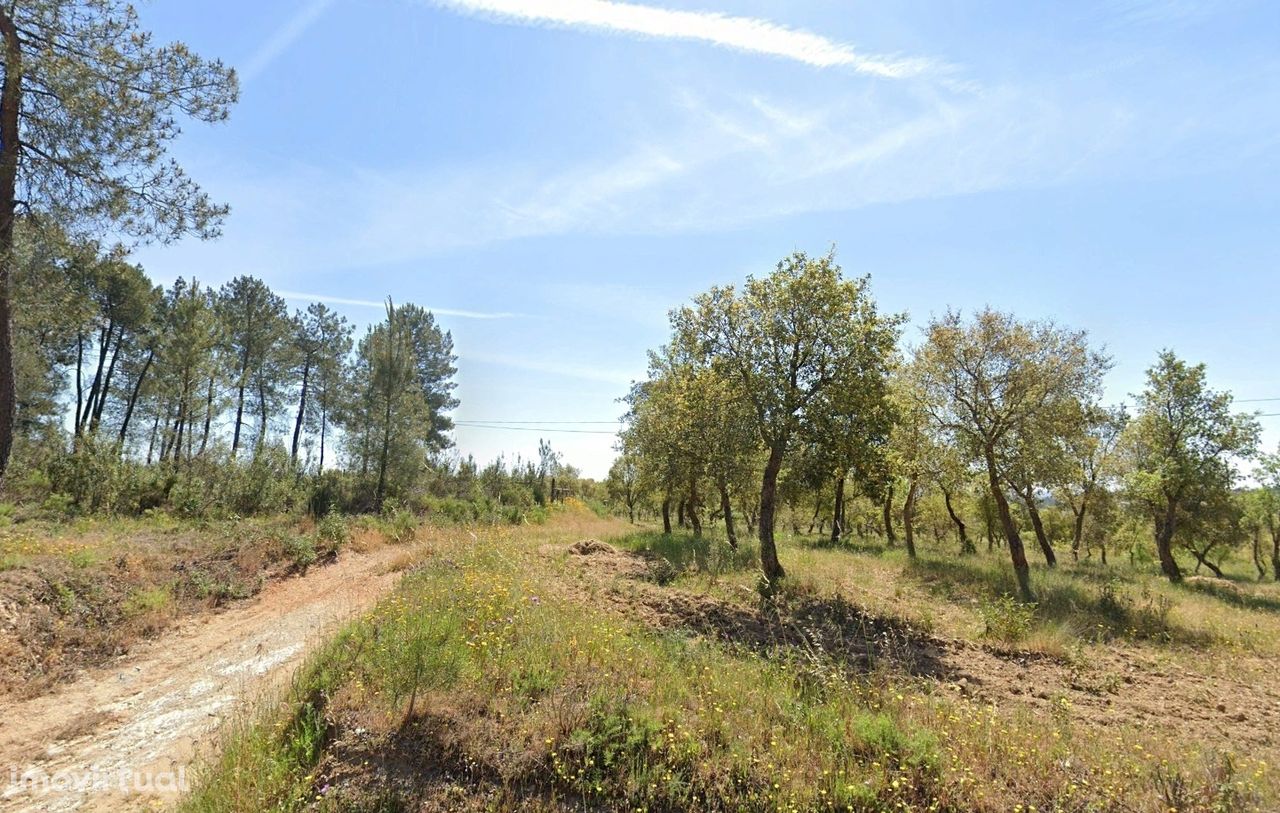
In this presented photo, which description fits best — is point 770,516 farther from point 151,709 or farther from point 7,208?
point 7,208

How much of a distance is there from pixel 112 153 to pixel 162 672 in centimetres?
964

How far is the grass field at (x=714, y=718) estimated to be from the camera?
15.3 feet

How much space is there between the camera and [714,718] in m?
5.33

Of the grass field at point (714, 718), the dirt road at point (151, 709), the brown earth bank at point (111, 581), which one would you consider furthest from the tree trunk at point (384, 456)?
the grass field at point (714, 718)

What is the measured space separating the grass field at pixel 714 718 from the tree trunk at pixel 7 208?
28.6 ft

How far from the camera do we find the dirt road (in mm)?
5492

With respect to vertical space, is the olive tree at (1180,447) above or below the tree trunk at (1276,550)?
above

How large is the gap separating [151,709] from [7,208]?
10.1 metres

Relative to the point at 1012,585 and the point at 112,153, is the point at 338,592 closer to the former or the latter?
the point at 112,153

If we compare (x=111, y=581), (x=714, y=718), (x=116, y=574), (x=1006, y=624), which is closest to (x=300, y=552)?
(x=116, y=574)

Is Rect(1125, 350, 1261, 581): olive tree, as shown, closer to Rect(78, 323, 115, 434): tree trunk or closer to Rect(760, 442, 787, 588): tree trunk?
Rect(760, 442, 787, 588): tree trunk

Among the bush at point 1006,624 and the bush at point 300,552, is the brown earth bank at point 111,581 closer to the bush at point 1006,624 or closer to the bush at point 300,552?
the bush at point 300,552

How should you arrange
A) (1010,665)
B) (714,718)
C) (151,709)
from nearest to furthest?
1. (714,718)
2. (151,709)
3. (1010,665)

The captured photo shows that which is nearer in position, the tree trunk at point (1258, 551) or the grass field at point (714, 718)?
the grass field at point (714, 718)
